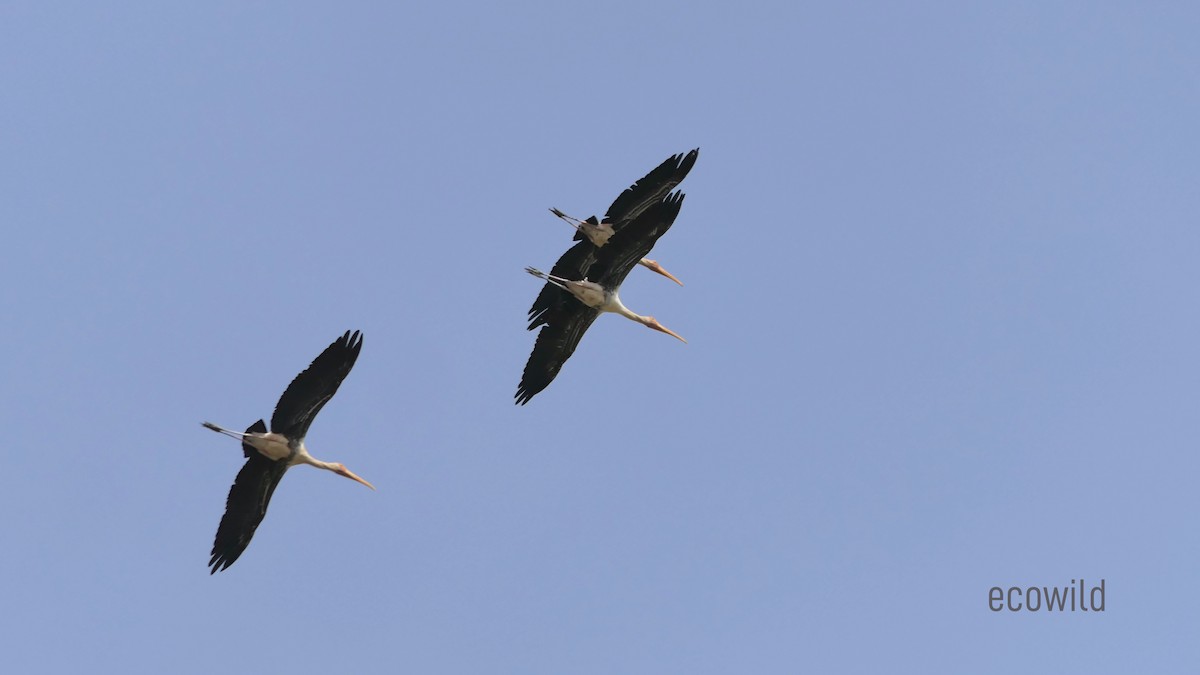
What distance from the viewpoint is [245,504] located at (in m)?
41.0

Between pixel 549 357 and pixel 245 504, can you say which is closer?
pixel 245 504

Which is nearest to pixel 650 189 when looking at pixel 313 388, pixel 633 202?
pixel 633 202

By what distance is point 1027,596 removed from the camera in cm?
4216

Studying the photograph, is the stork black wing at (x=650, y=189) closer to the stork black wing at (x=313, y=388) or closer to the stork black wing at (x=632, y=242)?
the stork black wing at (x=632, y=242)

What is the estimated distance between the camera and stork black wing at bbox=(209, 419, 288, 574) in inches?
1597

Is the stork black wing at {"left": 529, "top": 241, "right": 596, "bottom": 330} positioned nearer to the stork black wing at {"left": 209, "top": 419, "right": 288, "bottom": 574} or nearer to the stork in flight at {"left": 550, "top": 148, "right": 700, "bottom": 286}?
the stork in flight at {"left": 550, "top": 148, "right": 700, "bottom": 286}

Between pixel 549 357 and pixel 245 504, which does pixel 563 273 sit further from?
pixel 245 504

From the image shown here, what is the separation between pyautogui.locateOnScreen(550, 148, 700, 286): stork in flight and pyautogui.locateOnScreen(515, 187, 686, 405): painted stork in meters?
0.61

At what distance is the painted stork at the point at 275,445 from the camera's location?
3959 centimetres

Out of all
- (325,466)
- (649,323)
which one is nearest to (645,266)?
(649,323)

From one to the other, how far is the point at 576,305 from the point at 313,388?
24.0 feet

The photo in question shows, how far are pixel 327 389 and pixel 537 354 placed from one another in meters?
6.67

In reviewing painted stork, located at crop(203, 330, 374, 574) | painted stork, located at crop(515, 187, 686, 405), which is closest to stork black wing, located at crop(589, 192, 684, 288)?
painted stork, located at crop(515, 187, 686, 405)

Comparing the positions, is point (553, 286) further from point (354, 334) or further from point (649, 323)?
point (354, 334)
